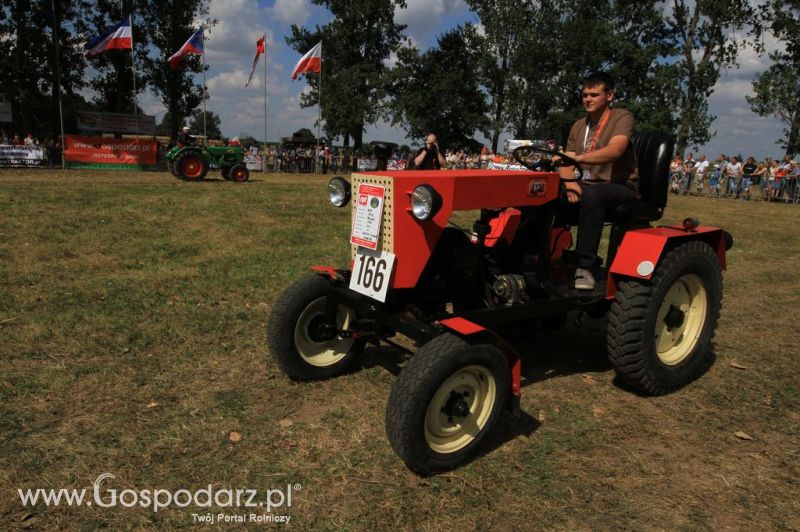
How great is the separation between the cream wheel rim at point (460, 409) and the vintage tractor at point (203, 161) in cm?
1599

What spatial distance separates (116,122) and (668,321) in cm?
3180

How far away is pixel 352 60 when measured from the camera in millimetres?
42938

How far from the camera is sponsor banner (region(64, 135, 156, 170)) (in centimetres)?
2083

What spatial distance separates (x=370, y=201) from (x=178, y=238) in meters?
5.99

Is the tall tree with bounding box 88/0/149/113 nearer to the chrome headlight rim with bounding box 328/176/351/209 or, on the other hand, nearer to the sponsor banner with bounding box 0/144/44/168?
the sponsor banner with bounding box 0/144/44/168

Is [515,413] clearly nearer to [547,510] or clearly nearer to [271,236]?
[547,510]

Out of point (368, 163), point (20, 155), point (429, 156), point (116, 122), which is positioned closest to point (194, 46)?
point (20, 155)

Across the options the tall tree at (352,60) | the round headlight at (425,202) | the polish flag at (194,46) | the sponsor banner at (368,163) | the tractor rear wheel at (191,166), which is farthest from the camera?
the tall tree at (352,60)

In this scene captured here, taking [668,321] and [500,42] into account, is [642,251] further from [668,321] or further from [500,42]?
[500,42]

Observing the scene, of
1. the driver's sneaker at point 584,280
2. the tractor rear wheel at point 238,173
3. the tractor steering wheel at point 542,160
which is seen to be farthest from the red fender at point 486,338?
the tractor rear wheel at point 238,173

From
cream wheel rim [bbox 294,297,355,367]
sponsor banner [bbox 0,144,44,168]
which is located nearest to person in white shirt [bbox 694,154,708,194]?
cream wheel rim [bbox 294,297,355,367]

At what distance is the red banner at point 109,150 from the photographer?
68.3 ft

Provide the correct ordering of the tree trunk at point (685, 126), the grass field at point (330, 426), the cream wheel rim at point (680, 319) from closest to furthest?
the grass field at point (330, 426) < the cream wheel rim at point (680, 319) < the tree trunk at point (685, 126)

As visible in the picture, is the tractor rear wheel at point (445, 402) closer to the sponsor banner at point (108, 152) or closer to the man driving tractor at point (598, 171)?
the man driving tractor at point (598, 171)
